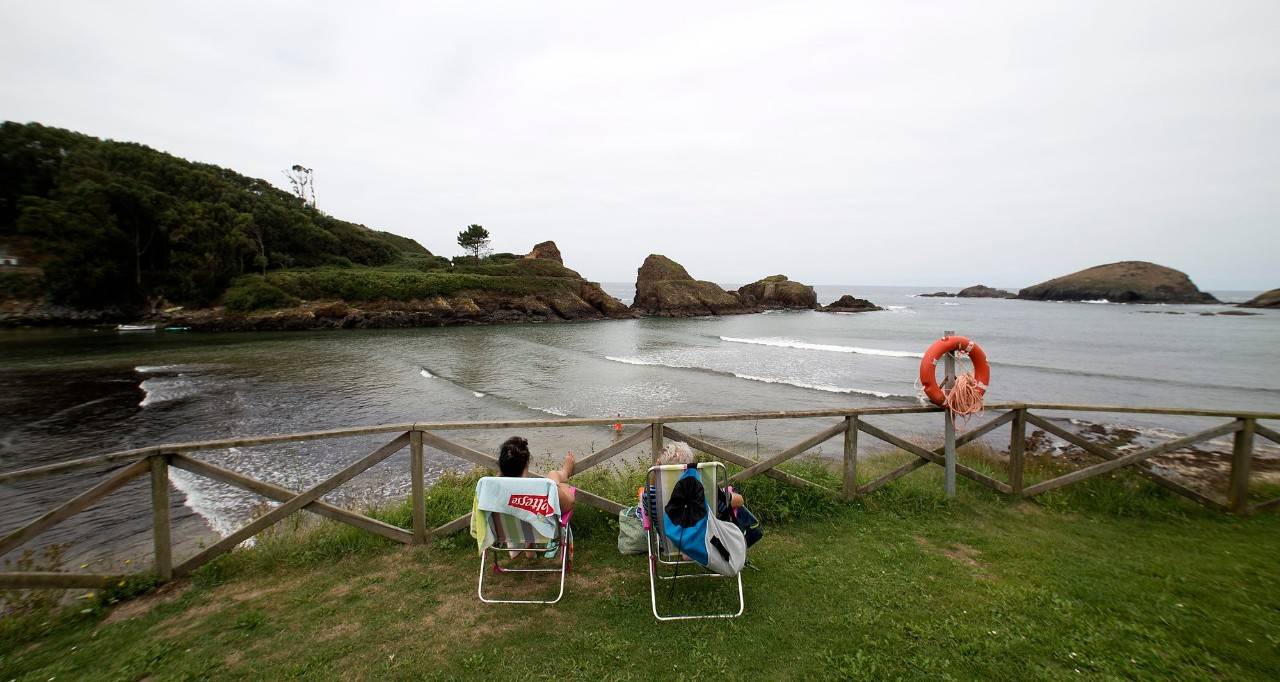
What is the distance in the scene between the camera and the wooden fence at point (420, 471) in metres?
4.22

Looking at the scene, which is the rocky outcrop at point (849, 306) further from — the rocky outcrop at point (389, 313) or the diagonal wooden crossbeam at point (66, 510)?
the diagonal wooden crossbeam at point (66, 510)

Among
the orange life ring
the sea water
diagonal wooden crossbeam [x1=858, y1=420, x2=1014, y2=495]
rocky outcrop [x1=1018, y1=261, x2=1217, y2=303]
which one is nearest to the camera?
the orange life ring

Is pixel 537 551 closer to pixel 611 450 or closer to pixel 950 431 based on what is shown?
pixel 611 450

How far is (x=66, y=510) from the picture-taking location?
421cm

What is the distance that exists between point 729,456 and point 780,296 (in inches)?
3159

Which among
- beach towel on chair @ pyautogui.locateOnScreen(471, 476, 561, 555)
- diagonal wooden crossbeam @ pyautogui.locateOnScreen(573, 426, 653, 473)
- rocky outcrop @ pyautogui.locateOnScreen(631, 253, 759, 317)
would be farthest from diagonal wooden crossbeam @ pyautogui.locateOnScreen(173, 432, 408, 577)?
rocky outcrop @ pyautogui.locateOnScreen(631, 253, 759, 317)

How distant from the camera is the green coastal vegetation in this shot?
44.9 metres

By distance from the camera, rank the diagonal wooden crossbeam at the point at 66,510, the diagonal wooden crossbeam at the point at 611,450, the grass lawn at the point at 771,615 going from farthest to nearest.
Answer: the diagonal wooden crossbeam at the point at 611,450 < the diagonal wooden crossbeam at the point at 66,510 < the grass lawn at the point at 771,615

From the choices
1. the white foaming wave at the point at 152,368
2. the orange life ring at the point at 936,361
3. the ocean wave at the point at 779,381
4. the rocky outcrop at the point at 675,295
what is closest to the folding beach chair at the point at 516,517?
the orange life ring at the point at 936,361

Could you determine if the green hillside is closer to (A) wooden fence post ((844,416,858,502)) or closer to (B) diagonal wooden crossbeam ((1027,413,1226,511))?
(A) wooden fence post ((844,416,858,502))

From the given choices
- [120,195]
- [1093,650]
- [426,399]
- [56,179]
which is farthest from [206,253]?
[1093,650]

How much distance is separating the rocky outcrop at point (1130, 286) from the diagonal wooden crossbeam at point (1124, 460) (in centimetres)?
11380

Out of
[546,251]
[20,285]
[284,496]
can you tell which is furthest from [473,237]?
[284,496]

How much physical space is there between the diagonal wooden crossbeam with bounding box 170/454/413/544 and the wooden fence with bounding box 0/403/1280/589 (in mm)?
10
